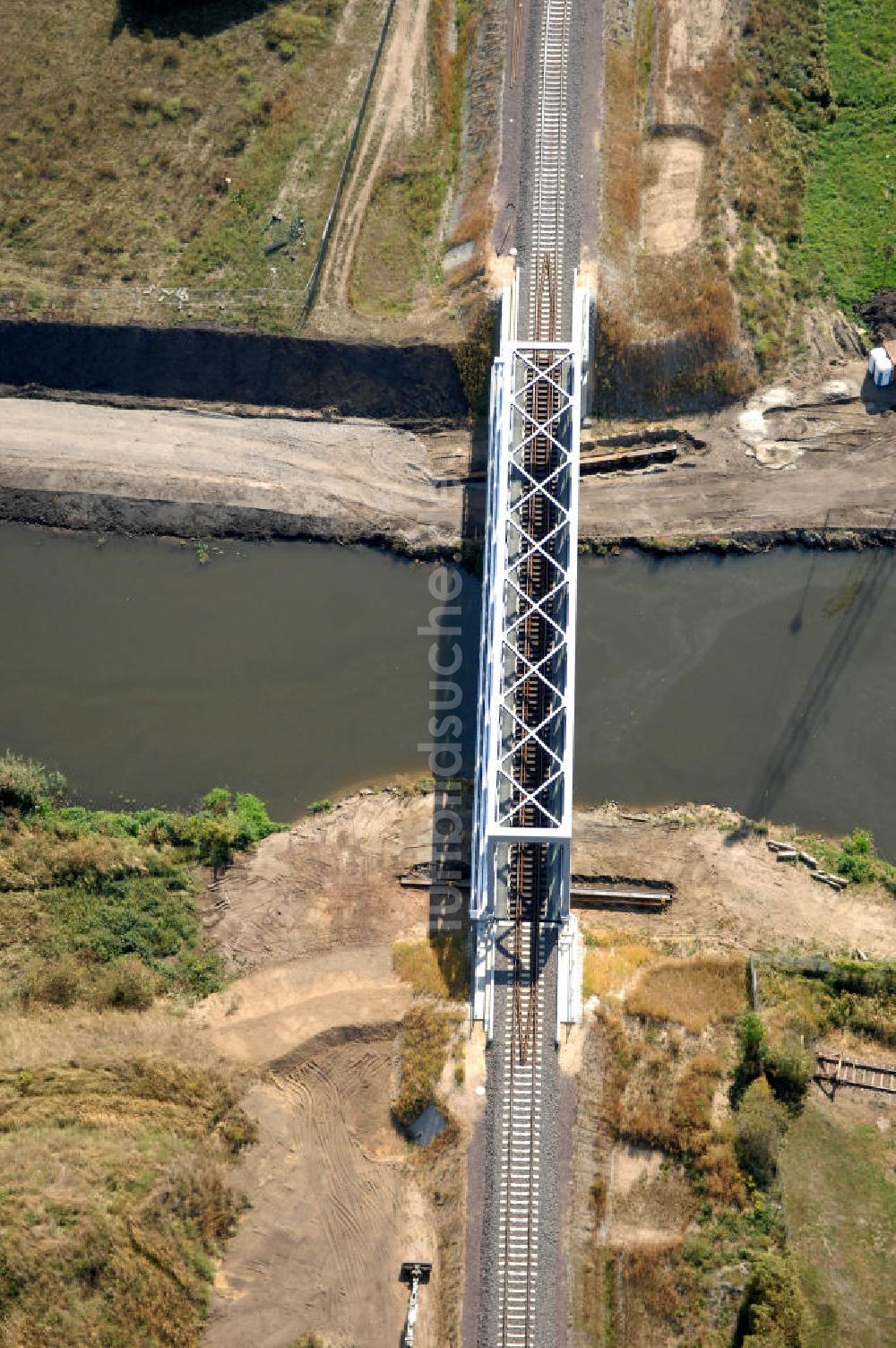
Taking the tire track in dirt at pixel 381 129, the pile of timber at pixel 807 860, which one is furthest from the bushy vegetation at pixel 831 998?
the tire track in dirt at pixel 381 129

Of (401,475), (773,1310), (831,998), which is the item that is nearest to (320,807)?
(401,475)

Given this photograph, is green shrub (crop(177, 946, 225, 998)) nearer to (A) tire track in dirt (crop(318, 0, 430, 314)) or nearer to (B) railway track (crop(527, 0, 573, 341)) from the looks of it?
(A) tire track in dirt (crop(318, 0, 430, 314))

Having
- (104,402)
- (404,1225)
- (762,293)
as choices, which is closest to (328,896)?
(404,1225)

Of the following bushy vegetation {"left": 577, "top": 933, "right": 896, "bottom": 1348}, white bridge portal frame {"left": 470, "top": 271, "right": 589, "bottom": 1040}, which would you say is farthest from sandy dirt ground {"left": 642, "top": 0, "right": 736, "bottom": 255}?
bushy vegetation {"left": 577, "top": 933, "right": 896, "bottom": 1348}

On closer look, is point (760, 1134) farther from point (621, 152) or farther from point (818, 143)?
point (818, 143)

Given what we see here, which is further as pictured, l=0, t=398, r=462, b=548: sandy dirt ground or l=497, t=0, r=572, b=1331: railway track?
l=0, t=398, r=462, b=548: sandy dirt ground

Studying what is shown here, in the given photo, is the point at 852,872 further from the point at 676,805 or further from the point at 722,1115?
the point at 722,1115

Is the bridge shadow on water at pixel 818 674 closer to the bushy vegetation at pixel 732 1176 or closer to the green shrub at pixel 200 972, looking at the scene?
the bushy vegetation at pixel 732 1176

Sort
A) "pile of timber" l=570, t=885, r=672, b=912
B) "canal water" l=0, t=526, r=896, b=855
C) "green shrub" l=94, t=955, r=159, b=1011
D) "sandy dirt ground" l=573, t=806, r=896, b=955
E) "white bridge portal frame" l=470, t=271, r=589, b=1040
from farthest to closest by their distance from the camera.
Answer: "canal water" l=0, t=526, r=896, b=855 < "pile of timber" l=570, t=885, r=672, b=912 < "sandy dirt ground" l=573, t=806, r=896, b=955 < "green shrub" l=94, t=955, r=159, b=1011 < "white bridge portal frame" l=470, t=271, r=589, b=1040
